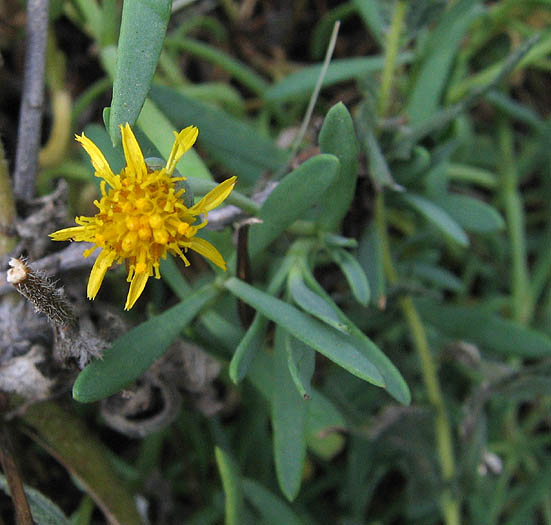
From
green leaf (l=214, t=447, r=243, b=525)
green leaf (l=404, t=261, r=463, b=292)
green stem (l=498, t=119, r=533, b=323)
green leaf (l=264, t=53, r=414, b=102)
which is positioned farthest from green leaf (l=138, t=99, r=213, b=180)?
green stem (l=498, t=119, r=533, b=323)

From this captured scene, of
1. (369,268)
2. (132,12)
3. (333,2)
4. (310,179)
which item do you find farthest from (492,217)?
(333,2)

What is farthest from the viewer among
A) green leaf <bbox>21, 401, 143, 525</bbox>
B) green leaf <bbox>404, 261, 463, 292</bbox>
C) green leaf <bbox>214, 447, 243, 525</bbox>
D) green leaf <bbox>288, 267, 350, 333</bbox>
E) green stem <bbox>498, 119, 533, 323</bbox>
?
green stem <bbox>498, 119, 533, 323</bbox>

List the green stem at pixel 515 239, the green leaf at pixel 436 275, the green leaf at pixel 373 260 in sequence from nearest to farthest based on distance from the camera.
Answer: the green leaf at pixel 373 260 < the green leaf at pixel 436 275 < the green stem at pixel 515 239

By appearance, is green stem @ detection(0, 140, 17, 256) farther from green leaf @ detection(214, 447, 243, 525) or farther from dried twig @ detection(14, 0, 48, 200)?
green leaf @ detection(214, 447, 243, 525)

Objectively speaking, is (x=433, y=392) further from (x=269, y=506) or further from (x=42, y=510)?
(x=42, y=510)

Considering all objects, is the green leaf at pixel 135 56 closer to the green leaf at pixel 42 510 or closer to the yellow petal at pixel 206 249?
the yellow petal at pixel 206 249

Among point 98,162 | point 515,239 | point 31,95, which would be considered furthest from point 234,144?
point 515,239

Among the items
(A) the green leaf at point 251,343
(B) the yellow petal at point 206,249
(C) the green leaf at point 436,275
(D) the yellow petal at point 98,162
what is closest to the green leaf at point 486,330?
(C) the green leaf at point 436,275
